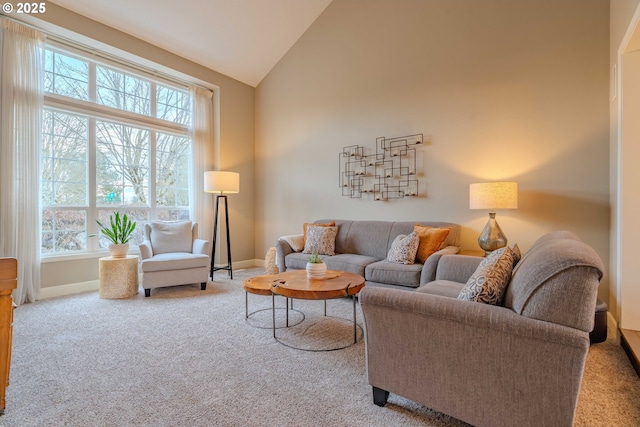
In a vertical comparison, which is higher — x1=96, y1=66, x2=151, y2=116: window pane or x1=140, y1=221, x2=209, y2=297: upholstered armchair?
x1=96, y1=66, x2=151, y2=116: window pane

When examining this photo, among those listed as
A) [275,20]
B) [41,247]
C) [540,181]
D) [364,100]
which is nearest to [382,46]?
[364,100]

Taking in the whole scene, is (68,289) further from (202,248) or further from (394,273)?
Result: (394,273)

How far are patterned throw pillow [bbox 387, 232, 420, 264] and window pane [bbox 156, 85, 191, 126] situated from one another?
387 cm

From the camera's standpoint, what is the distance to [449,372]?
1.42m

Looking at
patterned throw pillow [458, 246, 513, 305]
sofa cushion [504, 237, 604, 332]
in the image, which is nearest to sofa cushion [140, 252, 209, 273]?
patterned throw pillow [458, 246, 513, 305]

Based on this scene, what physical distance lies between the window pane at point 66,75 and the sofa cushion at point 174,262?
2.27 metres

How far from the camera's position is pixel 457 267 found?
8.65ft

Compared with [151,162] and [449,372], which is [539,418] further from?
[151,162]

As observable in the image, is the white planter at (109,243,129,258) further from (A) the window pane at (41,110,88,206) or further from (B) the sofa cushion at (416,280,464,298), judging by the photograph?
(B) the sofa cushion at (416,280,464,298)

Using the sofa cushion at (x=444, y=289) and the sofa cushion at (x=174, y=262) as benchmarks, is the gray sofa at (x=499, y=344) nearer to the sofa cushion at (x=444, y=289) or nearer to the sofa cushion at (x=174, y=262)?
the sofa cushion at (x=444, y=289)

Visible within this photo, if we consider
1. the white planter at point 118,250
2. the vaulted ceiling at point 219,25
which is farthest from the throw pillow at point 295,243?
the vaulted ceiling at point 219,25

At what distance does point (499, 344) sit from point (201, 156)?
5.00 m

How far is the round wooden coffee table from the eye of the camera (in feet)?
7.73

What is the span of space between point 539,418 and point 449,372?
339mm
